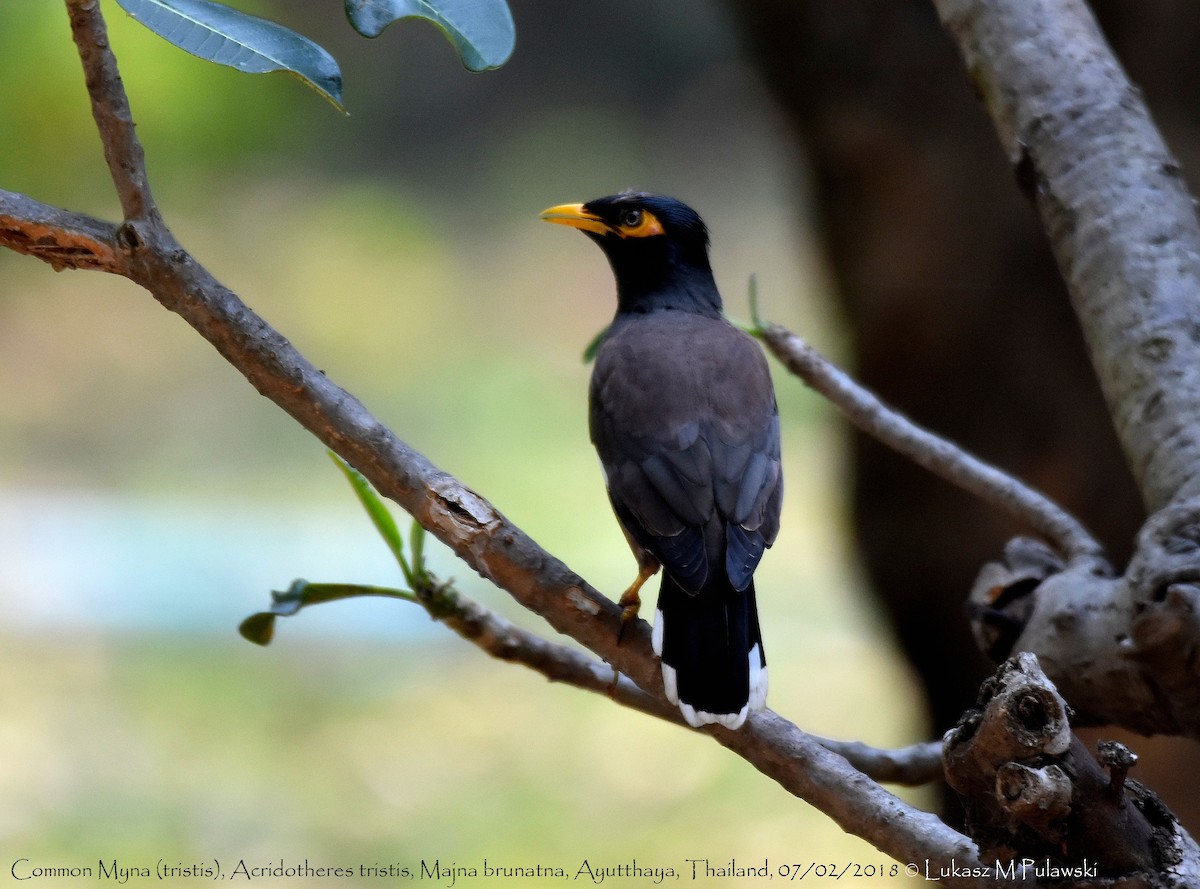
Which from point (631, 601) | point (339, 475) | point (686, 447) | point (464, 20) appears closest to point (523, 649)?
point (631, 601)

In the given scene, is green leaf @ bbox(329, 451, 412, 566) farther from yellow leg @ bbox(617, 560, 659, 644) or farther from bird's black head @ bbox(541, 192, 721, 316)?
bird's black head @ bbox(541, 192, 721, 316)

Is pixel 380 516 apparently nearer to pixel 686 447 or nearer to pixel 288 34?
pixel 686 447

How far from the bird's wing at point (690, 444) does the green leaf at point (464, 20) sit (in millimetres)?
764

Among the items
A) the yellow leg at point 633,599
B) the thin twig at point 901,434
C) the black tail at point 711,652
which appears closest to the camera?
the black tail at point 711,652

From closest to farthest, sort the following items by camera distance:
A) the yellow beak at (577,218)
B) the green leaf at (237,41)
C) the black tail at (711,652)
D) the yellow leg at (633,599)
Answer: the green leaf at (237,41), the black tail at (711,652), the yellow leg at (633,599), the yellow beak at (577,218)

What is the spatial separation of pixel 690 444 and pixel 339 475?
17.8 feet

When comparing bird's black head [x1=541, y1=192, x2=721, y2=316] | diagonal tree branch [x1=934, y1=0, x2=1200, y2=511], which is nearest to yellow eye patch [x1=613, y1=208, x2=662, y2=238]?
bird's black head [x1=541, y1=192, x2=721, y2=316]

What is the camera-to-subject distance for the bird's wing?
1842 millimetres

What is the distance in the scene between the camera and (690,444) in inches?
79.2

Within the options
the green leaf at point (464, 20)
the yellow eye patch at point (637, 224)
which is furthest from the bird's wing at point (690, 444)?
the green leaf at point (464, 20)

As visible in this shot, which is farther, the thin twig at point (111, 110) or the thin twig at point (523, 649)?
the thin twig at point (523, 649)

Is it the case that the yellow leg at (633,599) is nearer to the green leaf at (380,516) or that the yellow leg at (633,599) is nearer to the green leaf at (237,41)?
the green leaf at (380,516)

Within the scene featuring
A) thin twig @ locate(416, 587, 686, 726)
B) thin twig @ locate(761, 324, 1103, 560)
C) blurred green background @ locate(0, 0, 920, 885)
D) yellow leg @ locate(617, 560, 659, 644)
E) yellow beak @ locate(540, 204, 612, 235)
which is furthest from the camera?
blurred green background @ locate(0, 0, 920, 885)

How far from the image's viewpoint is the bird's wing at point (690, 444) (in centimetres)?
184
